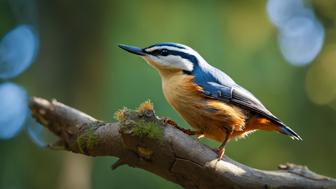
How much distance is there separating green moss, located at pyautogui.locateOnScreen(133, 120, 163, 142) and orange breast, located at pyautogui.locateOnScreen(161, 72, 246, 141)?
1.65ft

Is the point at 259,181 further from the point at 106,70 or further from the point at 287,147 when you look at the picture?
the point at 287,147

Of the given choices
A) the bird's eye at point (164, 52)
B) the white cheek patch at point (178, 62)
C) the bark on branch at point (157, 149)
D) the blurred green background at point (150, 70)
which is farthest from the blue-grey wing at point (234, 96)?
the blurred green background at point (150, 70)

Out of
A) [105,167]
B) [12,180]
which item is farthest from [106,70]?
[12,180]

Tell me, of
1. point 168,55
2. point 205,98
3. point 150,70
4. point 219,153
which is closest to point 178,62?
point 168,55

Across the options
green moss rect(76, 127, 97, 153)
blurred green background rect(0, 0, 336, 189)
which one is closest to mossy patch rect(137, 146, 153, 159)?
green moss rect(76, 127, 97, 153)

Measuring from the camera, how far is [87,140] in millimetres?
2508

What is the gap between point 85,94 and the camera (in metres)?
5.02

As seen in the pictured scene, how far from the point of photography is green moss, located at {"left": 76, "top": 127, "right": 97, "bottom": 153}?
2502mm

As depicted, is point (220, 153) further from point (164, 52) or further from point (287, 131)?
point (164, 52)

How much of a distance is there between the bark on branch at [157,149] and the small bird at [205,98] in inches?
13.9

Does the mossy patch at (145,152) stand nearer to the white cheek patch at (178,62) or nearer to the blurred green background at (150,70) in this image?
the white cheek patch at (178,62)

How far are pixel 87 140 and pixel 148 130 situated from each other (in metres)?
0.37

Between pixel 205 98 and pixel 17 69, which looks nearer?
pixel 205 98

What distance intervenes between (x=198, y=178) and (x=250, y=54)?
391cm
